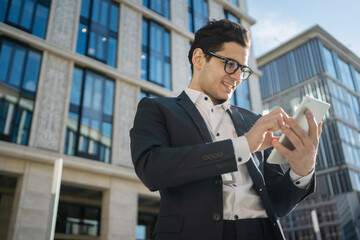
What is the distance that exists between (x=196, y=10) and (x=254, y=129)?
909 inches

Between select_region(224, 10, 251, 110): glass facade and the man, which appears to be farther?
select_region(224, 10, 251, 110): glass facade

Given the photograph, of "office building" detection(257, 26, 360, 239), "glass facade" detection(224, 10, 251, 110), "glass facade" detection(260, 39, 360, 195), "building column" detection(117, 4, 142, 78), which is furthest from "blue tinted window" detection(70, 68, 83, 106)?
"office building" detection(257, 26, 360, 239)

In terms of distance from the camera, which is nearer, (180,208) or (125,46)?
(180,208)

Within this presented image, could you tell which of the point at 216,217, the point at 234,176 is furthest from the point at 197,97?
the point at 216,217

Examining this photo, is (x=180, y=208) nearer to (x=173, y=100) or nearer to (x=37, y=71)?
(x=173, y=100)

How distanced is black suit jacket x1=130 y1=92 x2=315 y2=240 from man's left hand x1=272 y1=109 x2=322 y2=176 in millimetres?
213

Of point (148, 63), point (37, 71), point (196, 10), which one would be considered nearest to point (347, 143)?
point (196, 10)

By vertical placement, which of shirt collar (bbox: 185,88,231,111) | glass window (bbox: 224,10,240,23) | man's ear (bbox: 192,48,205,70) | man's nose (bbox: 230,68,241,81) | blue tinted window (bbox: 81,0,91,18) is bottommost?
shirt collar (bbox: 185,88,231,111)

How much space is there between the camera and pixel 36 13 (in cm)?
1473

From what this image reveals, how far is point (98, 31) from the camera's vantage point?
55.7 feet

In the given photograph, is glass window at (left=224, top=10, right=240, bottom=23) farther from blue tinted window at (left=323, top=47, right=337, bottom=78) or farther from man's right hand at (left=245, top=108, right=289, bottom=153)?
man's right hand at (left=245, top=108, right=289, bottom=153)

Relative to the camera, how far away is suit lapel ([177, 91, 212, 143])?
1.82 m

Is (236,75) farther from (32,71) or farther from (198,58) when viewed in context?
(32,71)

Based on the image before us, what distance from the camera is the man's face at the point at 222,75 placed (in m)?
2.05
